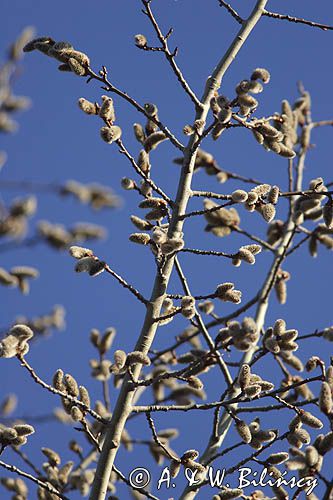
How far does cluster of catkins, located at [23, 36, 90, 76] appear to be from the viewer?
155 inches

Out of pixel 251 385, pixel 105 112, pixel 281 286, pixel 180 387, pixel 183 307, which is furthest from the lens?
pixel 281 286

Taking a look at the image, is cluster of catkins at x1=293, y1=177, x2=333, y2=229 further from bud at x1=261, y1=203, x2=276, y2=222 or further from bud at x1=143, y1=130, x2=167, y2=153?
bud at x1=143, y1=130, x2=167, y2=153

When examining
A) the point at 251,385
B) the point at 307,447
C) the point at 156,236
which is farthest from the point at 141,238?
the point at 307,447

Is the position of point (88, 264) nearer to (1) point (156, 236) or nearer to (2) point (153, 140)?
(1) point (156, 236)

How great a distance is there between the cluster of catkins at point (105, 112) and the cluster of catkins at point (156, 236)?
382 millimetres

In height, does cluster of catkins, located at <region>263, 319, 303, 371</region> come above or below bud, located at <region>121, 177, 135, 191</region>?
below

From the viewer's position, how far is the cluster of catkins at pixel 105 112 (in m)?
3.97

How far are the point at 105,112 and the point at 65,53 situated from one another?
1.18 ft

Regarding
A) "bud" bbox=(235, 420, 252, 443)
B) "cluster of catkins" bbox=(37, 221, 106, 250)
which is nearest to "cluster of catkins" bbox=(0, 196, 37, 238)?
"cluster of catkins" bbox=(37, 221, 106, 250)

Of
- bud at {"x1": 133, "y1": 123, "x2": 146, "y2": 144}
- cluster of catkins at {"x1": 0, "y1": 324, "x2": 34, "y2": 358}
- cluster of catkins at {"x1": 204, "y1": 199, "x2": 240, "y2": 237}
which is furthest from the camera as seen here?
A: cluster of catkins at {"x1": 204, "y1": 199, "x2": 240, "y2": 237}

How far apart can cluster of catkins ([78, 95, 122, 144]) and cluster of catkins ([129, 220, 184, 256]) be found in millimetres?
382

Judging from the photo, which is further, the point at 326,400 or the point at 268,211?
the point at 268,211

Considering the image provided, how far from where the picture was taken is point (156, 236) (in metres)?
3.62

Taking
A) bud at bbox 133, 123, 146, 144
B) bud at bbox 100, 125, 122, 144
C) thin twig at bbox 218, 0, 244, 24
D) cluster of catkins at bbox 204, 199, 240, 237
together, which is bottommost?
bud at bbox 100, 125, 122, 144
